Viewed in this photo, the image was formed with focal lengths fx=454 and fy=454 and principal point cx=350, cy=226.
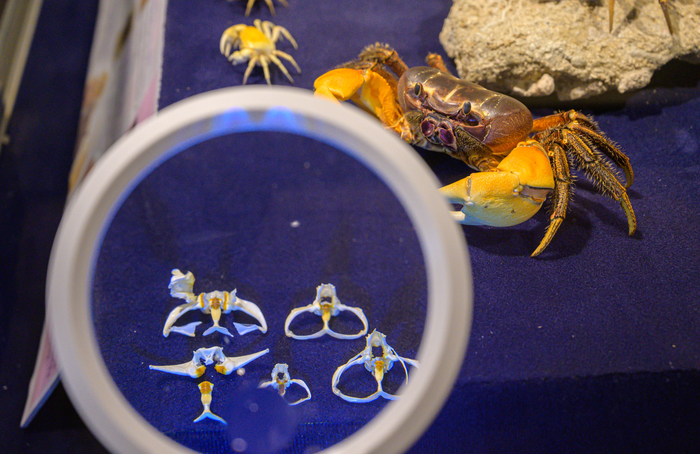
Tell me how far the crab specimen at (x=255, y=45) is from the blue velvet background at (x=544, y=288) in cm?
4

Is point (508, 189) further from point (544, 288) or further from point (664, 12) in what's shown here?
point (664, 12)

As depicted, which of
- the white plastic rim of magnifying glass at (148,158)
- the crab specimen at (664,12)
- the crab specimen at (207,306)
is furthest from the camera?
the crab specimen at (664,12)

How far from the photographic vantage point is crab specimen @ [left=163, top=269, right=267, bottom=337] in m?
1.00

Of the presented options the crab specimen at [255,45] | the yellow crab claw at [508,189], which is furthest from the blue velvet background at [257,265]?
the crab specimen at [255,45]

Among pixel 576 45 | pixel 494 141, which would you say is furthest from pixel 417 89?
pixel 576 45

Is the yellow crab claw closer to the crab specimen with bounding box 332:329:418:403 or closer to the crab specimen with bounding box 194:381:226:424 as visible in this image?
the crab specimen with bounding box 332:329:418:403

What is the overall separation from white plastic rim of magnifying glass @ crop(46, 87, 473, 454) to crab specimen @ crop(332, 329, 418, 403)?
0.35m

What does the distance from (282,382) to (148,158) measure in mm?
541

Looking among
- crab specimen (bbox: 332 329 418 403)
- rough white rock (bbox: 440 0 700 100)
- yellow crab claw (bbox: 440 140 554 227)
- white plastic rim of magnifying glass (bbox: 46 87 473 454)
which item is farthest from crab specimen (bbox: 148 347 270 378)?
rough white rock (bbox: 440 0 700 100)

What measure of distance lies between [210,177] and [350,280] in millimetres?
441

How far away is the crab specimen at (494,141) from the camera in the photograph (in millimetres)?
1014

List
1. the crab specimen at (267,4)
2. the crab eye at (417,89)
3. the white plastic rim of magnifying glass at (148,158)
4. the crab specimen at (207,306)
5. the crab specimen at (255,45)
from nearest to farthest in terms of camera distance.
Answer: the white plastic rim of magnifying glass at (148,158) < the crab specimen at (207,306) < the crab eye at (417,89) < the crab specimen at (255,45) < the crab specimen at (267,4)

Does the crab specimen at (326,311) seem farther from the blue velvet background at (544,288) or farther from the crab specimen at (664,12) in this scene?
the crab specimen at (664,12)

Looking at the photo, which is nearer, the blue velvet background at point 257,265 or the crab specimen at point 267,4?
the blue velvet background at point 257,265
